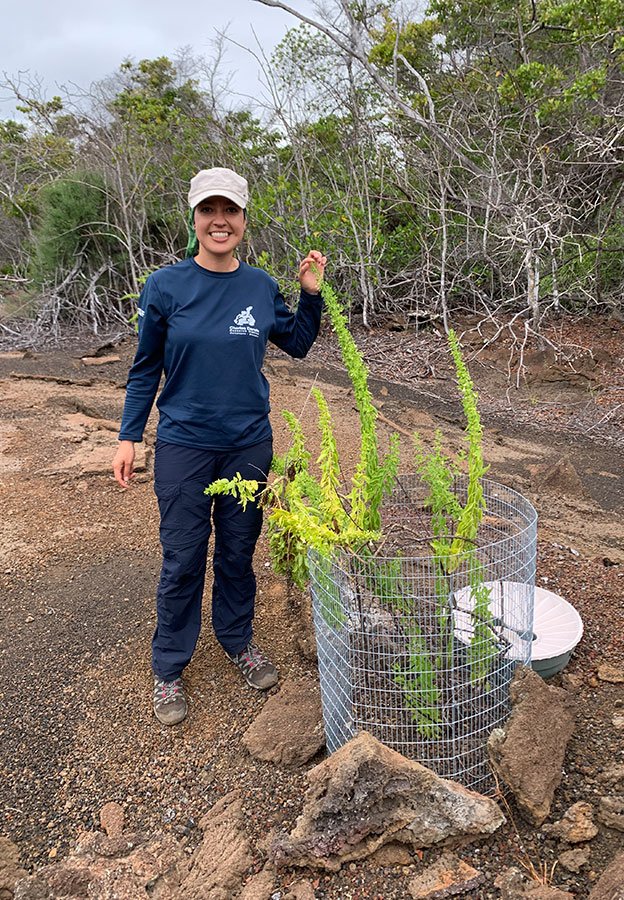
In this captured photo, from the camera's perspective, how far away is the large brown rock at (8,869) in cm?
187

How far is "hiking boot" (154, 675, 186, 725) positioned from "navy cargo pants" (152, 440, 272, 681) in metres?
0.03

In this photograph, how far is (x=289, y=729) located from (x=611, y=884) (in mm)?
1110

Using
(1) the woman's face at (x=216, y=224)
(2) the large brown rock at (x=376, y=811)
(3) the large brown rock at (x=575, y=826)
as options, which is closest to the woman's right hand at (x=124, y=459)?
(1) the woman's face at (x=216, y=224)

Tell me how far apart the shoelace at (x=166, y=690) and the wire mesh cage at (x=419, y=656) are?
0.72m

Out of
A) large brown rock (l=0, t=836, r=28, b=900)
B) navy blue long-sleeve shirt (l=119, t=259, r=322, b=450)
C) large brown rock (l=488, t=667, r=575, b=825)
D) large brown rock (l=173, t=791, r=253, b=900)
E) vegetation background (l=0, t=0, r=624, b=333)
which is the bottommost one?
large brown rock (l=0, t=836, r=28, b=900)

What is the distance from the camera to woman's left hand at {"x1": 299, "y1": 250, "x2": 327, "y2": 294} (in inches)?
94.0

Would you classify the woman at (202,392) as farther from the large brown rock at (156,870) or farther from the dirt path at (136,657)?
the large brown rock at (156,870)

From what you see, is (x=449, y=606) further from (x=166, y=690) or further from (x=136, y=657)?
(x=136, y=657)

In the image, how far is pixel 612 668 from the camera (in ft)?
8.14

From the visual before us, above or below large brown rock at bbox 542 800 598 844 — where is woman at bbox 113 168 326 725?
above

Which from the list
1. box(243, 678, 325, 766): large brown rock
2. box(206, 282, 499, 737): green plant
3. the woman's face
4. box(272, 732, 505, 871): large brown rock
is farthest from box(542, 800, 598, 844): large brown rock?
the woman's face

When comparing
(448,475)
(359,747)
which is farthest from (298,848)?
(448,475)

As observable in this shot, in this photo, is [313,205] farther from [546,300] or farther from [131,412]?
[131,412]

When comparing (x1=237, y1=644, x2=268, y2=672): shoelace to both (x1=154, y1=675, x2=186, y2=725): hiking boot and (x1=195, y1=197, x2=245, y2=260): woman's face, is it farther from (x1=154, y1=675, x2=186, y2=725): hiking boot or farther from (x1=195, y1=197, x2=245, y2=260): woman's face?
(x1=195, y1=197, x2=245, y2=260): woman's face
